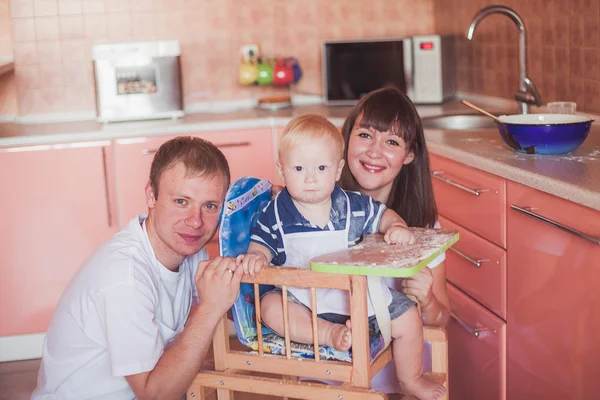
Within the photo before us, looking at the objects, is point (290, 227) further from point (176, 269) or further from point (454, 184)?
point (454, 184)

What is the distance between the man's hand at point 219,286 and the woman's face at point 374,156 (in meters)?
0.58

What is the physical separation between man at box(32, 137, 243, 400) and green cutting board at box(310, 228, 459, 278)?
0.23 m

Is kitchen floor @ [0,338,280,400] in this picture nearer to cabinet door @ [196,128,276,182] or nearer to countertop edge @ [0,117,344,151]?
cabinet door @ [196,128,276,182]

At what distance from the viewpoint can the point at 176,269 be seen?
6.59 ft

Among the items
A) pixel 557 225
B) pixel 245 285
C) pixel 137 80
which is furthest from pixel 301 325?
pixel 137 80

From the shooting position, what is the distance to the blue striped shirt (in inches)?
74.4

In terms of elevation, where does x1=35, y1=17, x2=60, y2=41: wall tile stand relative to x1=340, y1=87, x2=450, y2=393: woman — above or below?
above

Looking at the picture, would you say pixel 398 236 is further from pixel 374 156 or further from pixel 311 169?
pixel 374 156

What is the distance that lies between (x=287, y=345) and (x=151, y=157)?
1.96 m

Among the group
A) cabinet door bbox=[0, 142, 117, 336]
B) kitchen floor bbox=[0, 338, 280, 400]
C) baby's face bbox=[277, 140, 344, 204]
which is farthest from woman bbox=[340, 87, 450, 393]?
cabinet door bbox=[0, 142, 117, 336]

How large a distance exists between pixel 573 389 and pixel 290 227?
2.67 feet

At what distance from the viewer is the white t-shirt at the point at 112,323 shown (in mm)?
1784

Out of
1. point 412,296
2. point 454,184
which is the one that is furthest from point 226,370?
point 454,184

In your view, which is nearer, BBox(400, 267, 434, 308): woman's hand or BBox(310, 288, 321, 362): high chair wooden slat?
BBox(310, 288, 321, 362): high chair wooden slat
